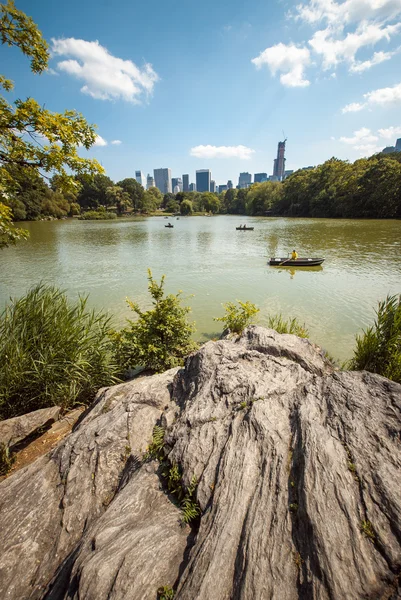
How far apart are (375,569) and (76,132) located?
281 inches

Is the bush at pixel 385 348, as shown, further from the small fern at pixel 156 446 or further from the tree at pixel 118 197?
the tree at pixel 118 197

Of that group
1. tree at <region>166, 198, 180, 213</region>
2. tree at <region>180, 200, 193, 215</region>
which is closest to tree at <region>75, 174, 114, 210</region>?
tree at <region>166, 198, 180, 213</region>

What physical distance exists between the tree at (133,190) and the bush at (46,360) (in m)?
113

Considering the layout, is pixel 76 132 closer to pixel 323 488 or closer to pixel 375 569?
pixel 323 488

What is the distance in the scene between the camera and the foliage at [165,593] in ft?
6.26

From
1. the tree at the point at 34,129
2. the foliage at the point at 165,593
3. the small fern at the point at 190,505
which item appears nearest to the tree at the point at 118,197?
the tree at the point at 34,129

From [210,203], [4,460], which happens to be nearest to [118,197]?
[210,203]

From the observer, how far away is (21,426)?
430 cm

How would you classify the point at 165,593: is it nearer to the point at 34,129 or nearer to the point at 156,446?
the point at 156,446

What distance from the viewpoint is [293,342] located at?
578 centimetres

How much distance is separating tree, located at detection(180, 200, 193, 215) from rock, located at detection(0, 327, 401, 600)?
120 metres

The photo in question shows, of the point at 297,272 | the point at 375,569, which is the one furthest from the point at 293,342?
the point at 297,272

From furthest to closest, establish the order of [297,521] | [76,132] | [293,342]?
[293,342], [76,132], [297,521]

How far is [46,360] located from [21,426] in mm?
1266
